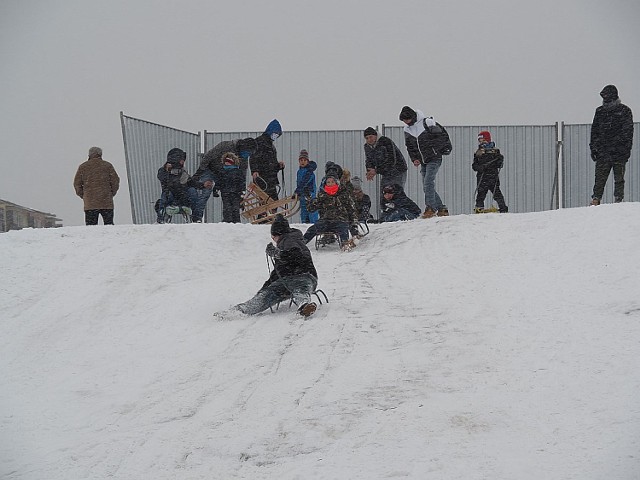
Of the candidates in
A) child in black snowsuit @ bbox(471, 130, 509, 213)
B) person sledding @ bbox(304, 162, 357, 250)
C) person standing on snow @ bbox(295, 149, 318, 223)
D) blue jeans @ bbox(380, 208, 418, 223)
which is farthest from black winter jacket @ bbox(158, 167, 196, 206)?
child in black snowsuit @ bbox(471, 130, 509, 213)

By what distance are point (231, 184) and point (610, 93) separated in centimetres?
662

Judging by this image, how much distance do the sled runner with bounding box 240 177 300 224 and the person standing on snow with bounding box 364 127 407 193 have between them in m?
1.67

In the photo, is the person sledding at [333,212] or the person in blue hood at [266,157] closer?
the person sledding at [333,212]

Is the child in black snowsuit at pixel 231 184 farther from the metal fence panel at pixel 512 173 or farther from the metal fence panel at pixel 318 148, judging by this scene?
the metal fence panel at pixel 512 173

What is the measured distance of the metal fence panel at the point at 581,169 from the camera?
18.0 meters

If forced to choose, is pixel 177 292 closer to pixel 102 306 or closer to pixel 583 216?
pixel 102 306

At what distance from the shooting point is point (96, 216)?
48.6ft

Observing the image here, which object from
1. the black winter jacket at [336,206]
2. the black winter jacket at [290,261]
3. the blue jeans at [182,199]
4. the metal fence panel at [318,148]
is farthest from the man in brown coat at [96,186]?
the black winter jacket at [290,261]

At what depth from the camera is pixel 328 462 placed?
5.28m

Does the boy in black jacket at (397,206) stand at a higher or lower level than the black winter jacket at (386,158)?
lower

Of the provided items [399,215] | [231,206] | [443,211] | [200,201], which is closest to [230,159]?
[231,206]

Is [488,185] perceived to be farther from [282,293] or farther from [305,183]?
[282,293]

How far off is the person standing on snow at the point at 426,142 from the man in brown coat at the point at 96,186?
5.11 metres

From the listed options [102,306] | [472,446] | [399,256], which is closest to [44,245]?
[102,306]
